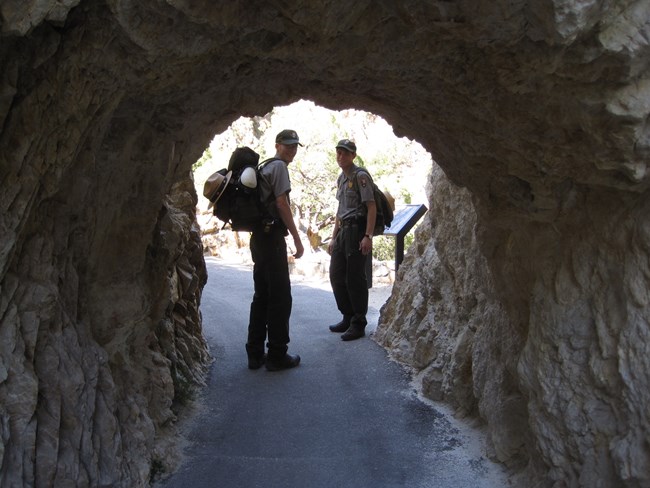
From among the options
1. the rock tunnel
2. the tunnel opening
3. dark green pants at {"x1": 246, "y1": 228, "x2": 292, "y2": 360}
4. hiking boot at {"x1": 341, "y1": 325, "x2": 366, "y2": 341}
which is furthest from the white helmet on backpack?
the tunnel opening

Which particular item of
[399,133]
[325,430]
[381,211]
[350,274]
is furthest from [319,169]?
[325,430]

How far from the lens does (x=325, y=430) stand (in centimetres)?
429

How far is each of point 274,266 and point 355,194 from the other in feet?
4.46

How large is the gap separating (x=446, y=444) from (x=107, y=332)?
7.48ft

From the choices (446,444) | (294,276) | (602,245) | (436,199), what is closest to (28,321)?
(602,245)

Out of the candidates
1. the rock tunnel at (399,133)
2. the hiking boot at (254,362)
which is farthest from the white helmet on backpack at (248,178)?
the hiking boot at (254,362)

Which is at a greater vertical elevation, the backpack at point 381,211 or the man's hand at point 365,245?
the backpack at point 381,211

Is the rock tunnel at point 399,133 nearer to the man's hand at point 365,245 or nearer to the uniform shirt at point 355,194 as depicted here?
the uniform shirt at point 355,194

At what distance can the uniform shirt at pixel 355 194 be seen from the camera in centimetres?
589

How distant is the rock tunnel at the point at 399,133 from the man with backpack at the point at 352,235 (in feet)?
6.32

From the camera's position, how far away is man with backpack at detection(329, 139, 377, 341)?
234 inches

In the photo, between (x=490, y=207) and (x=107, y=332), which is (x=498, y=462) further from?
(x=107, y=332)

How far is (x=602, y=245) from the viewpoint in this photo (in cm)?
277

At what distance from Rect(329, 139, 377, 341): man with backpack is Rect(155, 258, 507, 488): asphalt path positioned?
0.44m
